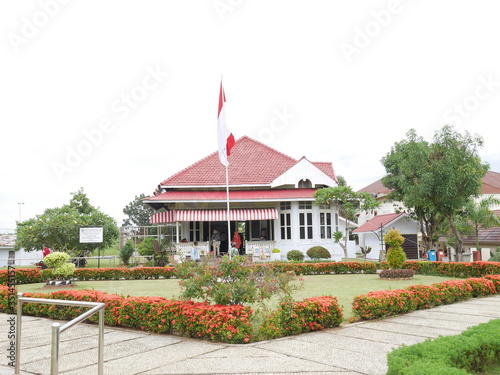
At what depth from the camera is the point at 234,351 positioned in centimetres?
597

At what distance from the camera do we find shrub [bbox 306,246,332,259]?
2361cm

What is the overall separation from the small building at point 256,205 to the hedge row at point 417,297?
42.9ft

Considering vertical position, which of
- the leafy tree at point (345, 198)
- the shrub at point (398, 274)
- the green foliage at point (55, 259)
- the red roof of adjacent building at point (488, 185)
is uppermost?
the red roof of adjacent building at point (488, 185)

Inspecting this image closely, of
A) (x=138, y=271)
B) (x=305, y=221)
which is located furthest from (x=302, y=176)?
(x=138, y=271)

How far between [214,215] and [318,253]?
6.15 metres

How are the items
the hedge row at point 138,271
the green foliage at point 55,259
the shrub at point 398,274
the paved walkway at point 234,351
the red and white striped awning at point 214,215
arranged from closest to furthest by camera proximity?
the paved walkway at point 234,351 < the green foliage at point 55,259 < the shrub at point 398,274 < the hedge row at point 138,271 < the red and white striped awning at point 214,215

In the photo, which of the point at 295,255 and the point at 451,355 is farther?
the point at 295,255

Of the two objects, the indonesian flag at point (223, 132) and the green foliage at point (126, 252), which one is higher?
the indonesian flag at point (223, 132)

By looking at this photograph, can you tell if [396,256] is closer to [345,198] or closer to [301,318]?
[345,198]

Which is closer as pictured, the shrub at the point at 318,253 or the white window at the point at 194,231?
the shrub at the point at 318,253

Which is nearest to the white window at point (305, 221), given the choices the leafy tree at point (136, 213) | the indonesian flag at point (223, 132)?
the indonesian flag at point (223, 132)

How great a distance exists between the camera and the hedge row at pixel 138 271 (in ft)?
59.6

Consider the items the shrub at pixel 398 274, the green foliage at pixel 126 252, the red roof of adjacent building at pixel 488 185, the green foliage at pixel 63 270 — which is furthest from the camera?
the red roof of adjacent building at pixel 488 185

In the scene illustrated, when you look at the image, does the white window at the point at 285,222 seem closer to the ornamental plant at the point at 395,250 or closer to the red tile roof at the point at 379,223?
the ornamental plant at the point at 395,250
